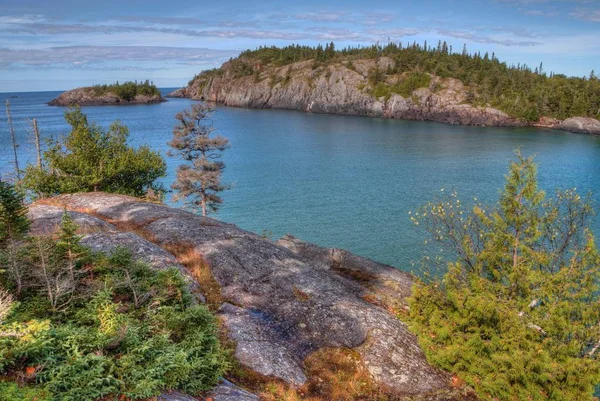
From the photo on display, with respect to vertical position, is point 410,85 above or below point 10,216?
above

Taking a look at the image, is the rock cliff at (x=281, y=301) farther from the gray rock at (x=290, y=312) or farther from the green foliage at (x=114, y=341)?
the green foliage at (x=114, y=341)

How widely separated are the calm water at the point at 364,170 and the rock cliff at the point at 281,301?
947 inches

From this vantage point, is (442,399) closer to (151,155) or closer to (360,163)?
(151,155)

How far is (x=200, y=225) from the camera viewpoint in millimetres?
25547

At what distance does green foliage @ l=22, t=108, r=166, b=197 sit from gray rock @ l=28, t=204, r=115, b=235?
17.1 meters

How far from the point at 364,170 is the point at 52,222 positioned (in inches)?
2792

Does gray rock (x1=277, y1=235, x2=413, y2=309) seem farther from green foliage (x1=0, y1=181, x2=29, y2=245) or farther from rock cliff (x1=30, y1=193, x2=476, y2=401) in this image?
green foliage (x1=0, y1=181, x2=29, y2=245)

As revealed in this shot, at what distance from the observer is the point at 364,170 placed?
3460 inches

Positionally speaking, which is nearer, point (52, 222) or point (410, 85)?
point (52, 222)

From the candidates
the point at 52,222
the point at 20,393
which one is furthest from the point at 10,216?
the point at 20,393

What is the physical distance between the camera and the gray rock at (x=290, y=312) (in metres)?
16.0

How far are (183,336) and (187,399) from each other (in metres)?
2.76

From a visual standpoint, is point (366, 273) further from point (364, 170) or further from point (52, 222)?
point (364, 170)

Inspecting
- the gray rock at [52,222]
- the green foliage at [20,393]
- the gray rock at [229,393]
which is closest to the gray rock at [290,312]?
the gray rock at [229,393]
